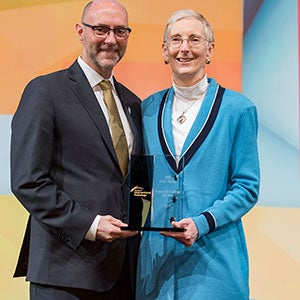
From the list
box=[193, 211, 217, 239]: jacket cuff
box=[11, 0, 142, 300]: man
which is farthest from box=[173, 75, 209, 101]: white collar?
box=[193, 211, 217, 239]: jacket cuff

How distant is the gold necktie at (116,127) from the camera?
1989 mm

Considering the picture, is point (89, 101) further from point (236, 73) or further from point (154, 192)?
point (236, 73)

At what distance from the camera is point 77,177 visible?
192cm

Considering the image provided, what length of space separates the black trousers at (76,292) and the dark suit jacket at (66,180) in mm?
30

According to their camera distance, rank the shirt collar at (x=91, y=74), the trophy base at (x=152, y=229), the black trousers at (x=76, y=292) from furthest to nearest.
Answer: the shirt collar at (x=91, y=74)
the black trousers at (x=76, y=292)
the trophy base at (x=152, y=229)

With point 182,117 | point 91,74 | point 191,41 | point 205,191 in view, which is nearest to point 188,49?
point 191,41

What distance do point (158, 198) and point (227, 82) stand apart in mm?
992

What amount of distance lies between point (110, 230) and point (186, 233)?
21cm

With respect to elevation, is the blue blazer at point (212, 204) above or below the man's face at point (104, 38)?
below

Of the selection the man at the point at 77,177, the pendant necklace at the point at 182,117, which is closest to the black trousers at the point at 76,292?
the man at the point at 77,177

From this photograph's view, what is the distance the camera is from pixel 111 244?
1.97 meters

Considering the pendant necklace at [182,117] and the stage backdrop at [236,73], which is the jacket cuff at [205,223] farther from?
the stage backdrop at [236,73]

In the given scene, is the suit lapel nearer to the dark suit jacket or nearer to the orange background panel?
the dark suit jacket

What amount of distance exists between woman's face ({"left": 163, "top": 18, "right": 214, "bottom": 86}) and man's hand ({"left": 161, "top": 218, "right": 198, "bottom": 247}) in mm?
458
